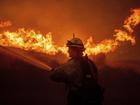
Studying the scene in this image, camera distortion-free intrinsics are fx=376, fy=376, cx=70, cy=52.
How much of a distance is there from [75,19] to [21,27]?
8.16ft

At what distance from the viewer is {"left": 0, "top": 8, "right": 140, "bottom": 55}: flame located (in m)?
14.0

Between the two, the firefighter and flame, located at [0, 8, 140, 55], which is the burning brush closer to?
flame, located at [0, 8, 140, 55]

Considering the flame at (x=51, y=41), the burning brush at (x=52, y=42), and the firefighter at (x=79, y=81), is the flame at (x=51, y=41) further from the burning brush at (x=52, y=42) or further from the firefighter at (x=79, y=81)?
the firefighter at (x=79, y=81)

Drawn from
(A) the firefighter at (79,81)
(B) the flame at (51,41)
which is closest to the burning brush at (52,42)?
(B) the flame at (51,41)

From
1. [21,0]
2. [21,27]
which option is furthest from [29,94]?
[21,0]

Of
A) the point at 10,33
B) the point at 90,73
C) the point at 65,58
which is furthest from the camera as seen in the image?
the point at 65,58

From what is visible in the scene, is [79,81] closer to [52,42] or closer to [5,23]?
[52,42]

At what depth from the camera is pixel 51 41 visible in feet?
49.1

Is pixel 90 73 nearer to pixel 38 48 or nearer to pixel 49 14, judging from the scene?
pixel 38 48

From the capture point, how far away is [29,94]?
1350 cm

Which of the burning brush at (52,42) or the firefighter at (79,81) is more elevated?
the burning brush at (52,42)

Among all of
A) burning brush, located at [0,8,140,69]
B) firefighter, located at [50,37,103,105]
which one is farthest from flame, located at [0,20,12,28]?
firefighter, located at [50,37,103,105]

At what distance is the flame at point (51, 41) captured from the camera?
14.0 metres

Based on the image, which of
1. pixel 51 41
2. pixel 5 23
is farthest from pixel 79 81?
pixel 5 23
